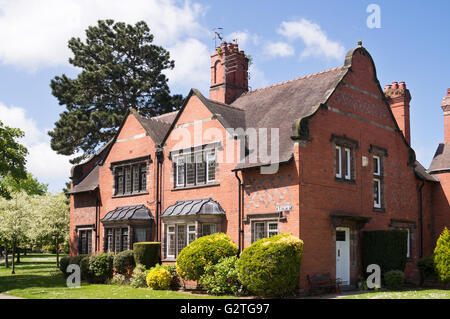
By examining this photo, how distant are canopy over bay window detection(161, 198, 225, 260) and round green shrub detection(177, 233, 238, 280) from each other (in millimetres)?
1605

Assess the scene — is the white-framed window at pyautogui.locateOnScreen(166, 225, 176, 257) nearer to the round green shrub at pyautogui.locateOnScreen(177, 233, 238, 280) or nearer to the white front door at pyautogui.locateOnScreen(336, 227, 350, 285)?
the round green shrub at pyautogui.locateOnScreen(177, 233, 238, 280)

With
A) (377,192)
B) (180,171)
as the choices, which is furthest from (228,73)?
(377,192)

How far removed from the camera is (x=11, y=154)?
Answer: 27.0m

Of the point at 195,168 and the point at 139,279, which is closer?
the point at 139,279

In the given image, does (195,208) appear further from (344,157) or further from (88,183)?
(88,183)

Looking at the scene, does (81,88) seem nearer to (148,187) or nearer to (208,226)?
(148,187)

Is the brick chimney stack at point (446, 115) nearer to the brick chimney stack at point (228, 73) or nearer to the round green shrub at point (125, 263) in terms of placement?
the brick chimney stack at point (228, 73)

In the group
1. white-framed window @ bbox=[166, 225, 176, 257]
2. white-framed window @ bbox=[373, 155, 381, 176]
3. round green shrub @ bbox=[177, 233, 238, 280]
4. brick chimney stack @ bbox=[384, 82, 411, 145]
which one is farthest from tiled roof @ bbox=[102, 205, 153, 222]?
brick chimney stack @ bbox=[384, 82, 411, 145]

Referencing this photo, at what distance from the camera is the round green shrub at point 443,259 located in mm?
22688

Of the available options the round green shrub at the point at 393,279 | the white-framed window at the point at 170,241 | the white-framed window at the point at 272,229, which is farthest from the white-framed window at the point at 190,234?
the round green shrub at the point at 393,279

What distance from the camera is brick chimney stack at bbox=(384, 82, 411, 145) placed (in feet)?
95.2

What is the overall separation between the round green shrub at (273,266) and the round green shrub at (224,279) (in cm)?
95

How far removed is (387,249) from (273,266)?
654 cm
